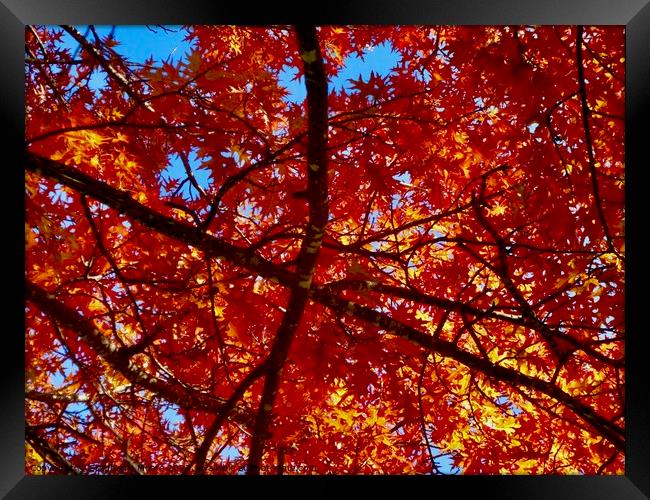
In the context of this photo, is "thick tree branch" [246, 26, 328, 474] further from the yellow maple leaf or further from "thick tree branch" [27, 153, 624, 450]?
the yellow maple leaf

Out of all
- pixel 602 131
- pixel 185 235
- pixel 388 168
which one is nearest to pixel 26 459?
pixel 185 235

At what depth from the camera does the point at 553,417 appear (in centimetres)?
169

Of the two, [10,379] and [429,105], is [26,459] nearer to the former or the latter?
[10,379]

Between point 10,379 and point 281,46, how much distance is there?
1455 mm

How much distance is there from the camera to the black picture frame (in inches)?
49.0

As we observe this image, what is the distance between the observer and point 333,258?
170 centimetres

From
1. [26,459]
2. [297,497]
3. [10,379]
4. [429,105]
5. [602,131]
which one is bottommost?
[297,497]

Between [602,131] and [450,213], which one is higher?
[602,131]
